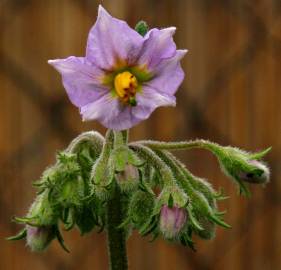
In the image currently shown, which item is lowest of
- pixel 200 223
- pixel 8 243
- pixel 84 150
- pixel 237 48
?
pixel 8 243

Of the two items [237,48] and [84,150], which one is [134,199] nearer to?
[84,150]

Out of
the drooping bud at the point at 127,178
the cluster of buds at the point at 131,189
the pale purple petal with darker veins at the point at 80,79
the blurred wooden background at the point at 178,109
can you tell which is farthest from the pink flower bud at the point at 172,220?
the blurred wooden background at the point at 178,109

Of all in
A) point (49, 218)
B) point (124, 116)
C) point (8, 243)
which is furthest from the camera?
point (8, 243)

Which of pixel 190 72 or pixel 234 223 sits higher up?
pixel 190 72

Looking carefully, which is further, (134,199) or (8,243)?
(8,243)

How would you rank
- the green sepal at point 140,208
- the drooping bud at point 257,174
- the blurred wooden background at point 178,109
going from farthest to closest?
the blurred wooden background at point 178,109, the drooping bud at point 257,174, the green sepal at point 140,208

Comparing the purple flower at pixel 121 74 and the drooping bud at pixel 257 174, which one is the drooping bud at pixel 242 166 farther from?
the purple flower at pixel 121 74

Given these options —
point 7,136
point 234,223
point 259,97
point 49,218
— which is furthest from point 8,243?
point 49,218
